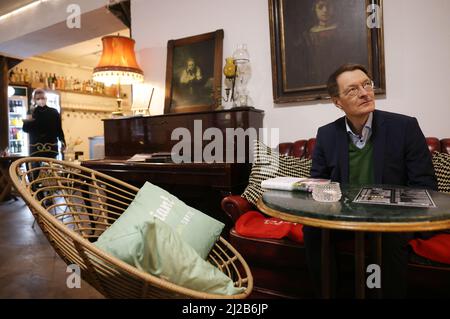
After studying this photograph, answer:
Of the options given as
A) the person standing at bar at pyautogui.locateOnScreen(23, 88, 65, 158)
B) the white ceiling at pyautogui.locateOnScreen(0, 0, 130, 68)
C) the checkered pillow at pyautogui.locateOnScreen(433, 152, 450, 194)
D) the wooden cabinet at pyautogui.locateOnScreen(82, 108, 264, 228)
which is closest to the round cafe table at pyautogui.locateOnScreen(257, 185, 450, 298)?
the checkered pillow at pyautogui.locateOnScreen(433, 152, 450, 194)

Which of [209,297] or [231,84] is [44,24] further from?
[209,297]

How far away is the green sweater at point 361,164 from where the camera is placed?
1526mm

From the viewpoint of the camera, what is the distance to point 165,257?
0.91 metres

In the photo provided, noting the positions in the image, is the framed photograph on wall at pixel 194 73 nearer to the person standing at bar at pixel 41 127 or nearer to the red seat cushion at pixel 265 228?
the red seat cushion at pixel 265 228

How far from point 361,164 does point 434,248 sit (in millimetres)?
479

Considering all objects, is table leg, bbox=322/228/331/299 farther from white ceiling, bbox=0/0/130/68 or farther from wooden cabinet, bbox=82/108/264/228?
white ceiling, bbox=0/0/130/68

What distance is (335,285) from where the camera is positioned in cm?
160

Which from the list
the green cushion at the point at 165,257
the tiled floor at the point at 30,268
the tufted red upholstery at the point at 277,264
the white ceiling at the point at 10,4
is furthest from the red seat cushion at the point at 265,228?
the white ceiling at the point at 10,4

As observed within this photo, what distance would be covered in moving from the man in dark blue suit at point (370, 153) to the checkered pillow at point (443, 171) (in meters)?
0.44

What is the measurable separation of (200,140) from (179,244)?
72.3 inches

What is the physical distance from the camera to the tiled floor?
194 centimetres

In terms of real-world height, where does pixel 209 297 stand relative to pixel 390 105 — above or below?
below
